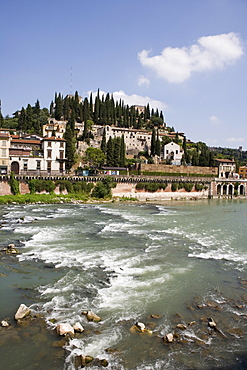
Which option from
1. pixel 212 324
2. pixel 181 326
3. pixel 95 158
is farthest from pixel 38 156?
pixel 212 324

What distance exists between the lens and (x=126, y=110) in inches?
3917

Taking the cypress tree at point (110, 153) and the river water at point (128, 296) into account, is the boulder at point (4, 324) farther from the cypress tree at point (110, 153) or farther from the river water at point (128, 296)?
the cypress tree at point (110, 153)

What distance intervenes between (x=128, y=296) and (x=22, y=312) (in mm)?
3623

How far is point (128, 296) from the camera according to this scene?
34.6 ft

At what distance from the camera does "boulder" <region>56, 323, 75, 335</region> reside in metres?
8.03

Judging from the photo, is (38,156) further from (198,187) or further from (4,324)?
(4,324)

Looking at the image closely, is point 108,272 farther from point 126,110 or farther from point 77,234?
point 126,110

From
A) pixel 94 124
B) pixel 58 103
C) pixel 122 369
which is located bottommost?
pixel 122 369

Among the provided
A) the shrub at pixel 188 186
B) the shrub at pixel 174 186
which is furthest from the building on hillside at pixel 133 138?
the shrub at pixel 174 186

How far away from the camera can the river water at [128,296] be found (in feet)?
24.3

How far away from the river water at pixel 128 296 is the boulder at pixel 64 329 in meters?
0.21

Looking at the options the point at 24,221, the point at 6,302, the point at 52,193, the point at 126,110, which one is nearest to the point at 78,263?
the point at 6,302

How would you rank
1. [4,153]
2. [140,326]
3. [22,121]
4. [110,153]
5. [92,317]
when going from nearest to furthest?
[140,326]
[92,317]
[4,153]
[110,153]
[22,121]

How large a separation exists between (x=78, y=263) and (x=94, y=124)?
80770 mm
